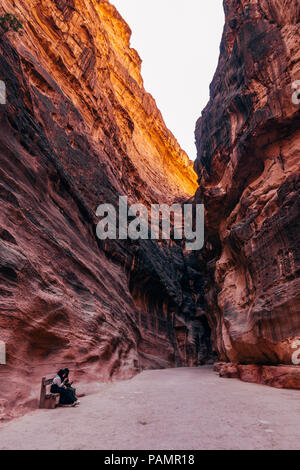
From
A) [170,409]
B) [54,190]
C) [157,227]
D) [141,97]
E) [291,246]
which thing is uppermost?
[141,97]

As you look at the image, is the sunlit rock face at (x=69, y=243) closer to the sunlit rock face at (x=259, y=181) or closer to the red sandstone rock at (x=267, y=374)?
the red sandstone rock at (x=267, y=374)

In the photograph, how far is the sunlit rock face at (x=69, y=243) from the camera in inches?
273

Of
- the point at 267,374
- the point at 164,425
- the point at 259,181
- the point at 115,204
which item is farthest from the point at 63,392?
the point at 115,204

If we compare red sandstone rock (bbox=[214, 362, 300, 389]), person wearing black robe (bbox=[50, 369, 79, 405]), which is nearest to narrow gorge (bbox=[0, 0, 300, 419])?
red sandstone rock (bbox=[214, 362, 300, 389])

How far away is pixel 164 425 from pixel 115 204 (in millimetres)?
15910

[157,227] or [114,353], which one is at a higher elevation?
[157,227]

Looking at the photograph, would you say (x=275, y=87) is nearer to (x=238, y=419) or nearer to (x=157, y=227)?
(x=238, y=419)

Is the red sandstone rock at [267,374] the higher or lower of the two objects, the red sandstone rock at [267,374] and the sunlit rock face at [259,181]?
the lower

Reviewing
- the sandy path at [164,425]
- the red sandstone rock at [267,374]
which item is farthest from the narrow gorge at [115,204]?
the sandy path at [164,425]

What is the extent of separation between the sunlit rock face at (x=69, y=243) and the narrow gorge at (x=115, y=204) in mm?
71
